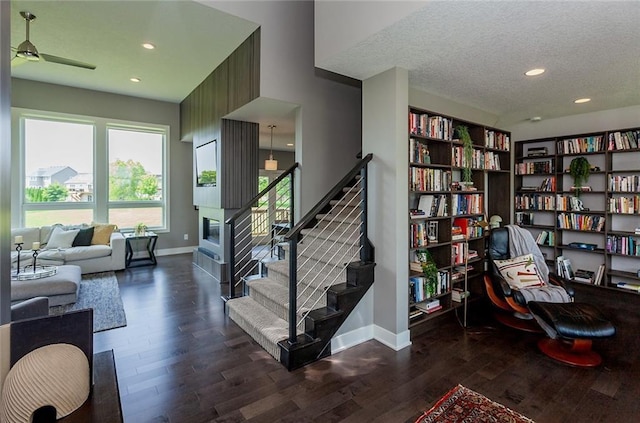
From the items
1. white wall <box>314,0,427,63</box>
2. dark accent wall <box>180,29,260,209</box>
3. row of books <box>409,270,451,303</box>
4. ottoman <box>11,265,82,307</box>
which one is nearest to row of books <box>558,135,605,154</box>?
row of books <box>409,270,451,303</box>

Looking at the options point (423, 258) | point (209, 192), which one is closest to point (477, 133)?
point (423, 258)

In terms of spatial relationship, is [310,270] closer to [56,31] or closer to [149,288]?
[149,288]

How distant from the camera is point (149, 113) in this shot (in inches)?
264

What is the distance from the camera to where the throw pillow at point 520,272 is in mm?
3508

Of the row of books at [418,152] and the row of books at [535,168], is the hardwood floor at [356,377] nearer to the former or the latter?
the row of books at [418,152]

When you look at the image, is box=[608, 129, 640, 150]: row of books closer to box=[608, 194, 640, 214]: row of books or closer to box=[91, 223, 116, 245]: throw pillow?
box=[608, 194, 640, 214]: row of books

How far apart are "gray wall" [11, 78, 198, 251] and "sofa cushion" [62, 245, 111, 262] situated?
1.51 m

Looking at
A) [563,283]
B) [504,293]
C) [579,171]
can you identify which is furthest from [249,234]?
[579,171]

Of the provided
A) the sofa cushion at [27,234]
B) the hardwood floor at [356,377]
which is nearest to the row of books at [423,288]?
the hardwood floor at [356,377]

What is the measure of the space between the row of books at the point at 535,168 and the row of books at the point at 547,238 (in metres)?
0.91

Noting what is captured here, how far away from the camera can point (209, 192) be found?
5.55m

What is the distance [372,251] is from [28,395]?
2.57 m

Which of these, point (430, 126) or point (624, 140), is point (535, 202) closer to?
point (624, 140)

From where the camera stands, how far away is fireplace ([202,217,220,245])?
18.1 feet
